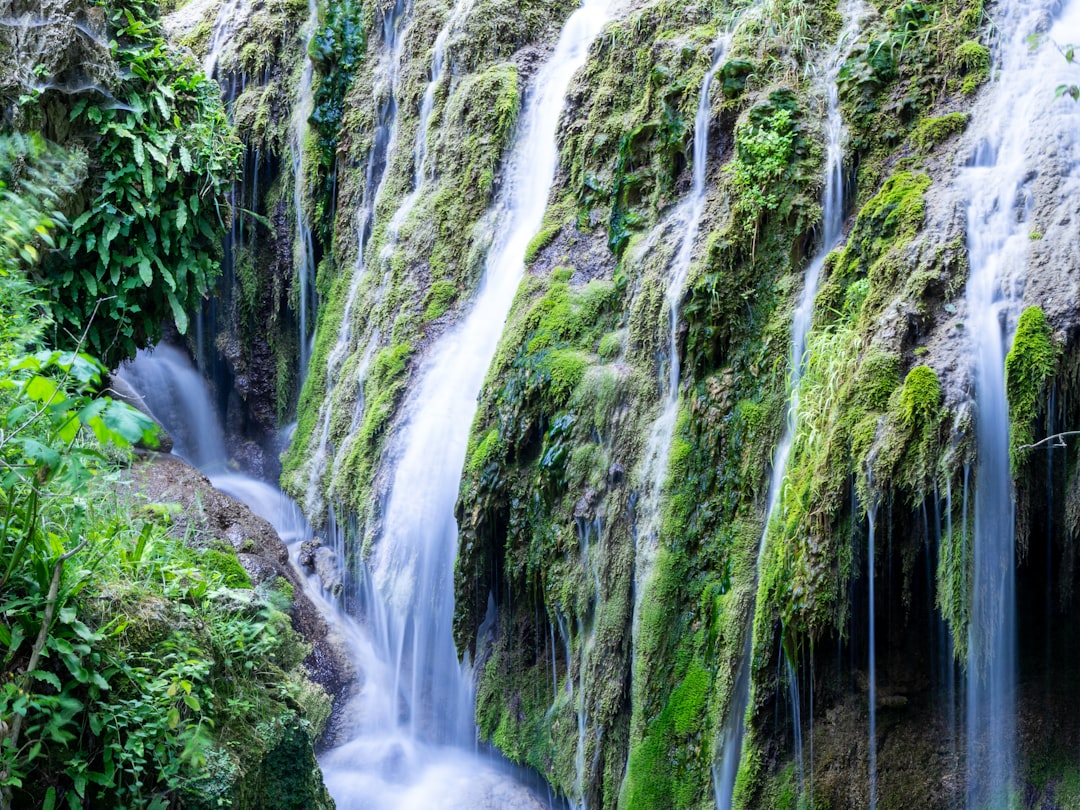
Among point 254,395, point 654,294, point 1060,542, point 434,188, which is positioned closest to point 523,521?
point 654,294

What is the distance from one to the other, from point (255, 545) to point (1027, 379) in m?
6.18

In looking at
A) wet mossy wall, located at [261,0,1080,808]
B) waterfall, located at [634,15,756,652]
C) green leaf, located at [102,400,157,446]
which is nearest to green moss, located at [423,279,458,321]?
wet mossy wall, located at [261,0,1080,808]

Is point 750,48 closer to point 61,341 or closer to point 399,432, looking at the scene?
point 399,432

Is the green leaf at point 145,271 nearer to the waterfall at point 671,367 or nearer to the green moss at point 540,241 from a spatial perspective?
the green moss at point 540,241

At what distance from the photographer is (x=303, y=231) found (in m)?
12.2

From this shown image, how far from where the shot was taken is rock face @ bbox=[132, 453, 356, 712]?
318 inches

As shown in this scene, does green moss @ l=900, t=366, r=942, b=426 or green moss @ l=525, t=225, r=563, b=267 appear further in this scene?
green moss @ l=525, t=225, r=563, b=267

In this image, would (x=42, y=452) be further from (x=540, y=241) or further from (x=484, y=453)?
(x=540, y=241)

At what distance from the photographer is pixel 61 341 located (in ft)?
26.8

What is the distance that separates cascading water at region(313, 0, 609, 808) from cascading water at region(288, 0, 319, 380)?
10.6 ft

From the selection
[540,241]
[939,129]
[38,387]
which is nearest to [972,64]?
[939,129]

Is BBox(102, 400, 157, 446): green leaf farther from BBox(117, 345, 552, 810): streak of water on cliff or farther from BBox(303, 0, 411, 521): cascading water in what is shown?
BBox(303, 0, 411, 521): cascading water

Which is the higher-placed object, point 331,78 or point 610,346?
point 331,78

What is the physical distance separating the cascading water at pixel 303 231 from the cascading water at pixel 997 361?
817 cm
